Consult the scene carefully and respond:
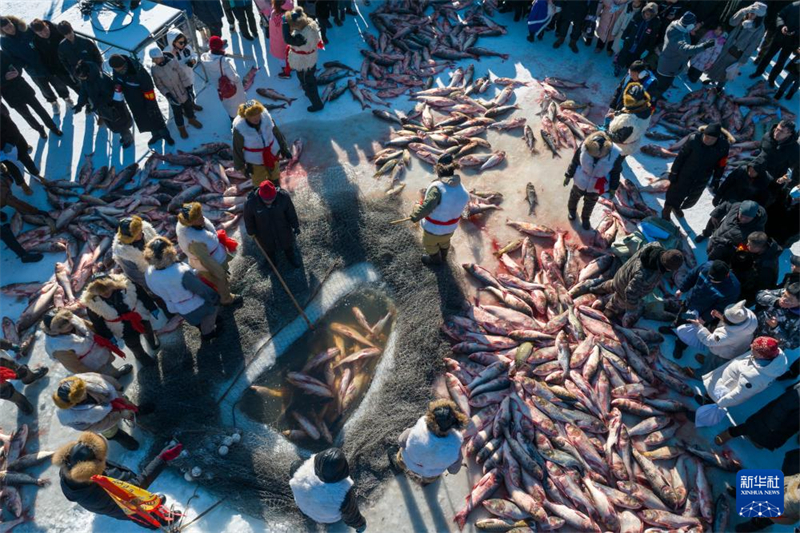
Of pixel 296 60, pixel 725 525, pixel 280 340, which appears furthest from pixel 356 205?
pixel 725 525

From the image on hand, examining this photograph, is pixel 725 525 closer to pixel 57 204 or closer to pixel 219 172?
pixel 219 172

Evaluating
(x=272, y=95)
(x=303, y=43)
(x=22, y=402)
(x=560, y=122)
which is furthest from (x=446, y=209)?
(x=22, y=402)

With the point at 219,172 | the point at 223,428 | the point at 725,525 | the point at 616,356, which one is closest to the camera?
the point at 725,525

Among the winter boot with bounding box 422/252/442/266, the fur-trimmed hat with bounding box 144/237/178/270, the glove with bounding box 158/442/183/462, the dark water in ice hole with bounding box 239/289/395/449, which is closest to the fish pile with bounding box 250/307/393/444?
the dark water in ice hole with bounding box 239/289/395/449

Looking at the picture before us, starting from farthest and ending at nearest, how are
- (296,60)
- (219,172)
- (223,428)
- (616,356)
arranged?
(296,60)
(219,172)
(616,356)
(223,428)

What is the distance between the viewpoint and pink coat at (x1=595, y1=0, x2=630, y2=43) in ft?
39.9

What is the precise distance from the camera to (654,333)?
25.2 feet

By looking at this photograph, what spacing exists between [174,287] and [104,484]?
2502 mm

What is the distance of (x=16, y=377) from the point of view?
23.0 ft

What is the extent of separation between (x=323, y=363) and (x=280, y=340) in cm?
83

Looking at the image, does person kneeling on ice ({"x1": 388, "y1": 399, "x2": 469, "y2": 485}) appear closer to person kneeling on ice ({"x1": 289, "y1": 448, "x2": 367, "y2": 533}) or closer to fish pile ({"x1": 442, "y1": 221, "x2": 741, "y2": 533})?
person kneeling on ice ({"x1": 289, "y1": 448, "x2": 367, "y2": 533})

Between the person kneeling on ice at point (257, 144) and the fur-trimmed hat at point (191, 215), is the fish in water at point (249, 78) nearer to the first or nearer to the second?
the person kneeling on ice at point (257, 144)

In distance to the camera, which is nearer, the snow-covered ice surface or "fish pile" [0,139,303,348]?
the snow-covered ice surface

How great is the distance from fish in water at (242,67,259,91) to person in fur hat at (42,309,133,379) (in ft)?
24.2
